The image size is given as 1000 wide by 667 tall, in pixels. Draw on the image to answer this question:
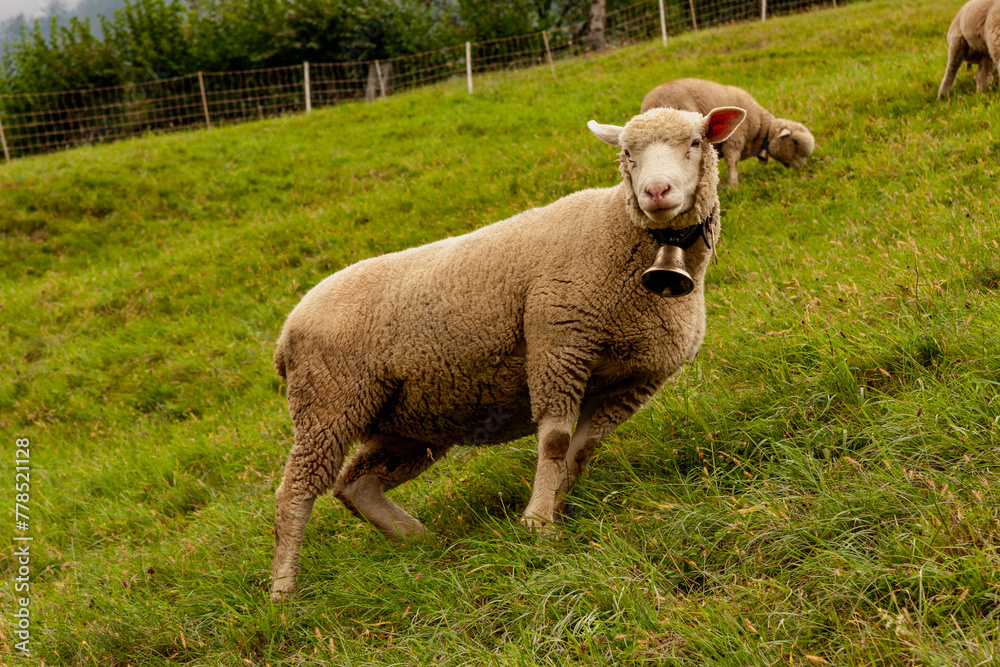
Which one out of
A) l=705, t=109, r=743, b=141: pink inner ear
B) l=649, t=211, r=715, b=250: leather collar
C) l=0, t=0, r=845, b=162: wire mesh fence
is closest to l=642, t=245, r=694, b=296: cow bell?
l=649, t=211, r=715, b=250: leather collar

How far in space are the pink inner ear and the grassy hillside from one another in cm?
124

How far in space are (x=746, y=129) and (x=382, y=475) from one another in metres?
7.46

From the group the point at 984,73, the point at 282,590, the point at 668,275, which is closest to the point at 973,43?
the point at 984,73

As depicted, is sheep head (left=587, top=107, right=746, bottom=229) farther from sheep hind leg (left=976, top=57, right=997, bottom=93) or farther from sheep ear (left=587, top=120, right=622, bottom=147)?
sheep hind leg (left=976, top=57, right=997, bottom=93)

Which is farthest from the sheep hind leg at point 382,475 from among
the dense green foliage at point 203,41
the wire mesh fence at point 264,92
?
the dense green foliage at point 203,41

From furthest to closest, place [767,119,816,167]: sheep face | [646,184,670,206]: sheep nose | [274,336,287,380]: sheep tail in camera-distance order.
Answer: [767,119,816,167]: sheep face, [274,336,287,380]: sheep tail, [646,184,670,206]: sheep nose

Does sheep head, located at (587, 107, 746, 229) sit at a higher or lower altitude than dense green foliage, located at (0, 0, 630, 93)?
lower

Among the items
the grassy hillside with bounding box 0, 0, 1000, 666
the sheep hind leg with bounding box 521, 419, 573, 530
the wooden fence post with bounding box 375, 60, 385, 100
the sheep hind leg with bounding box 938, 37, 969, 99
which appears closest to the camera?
the grassy hillside with bounding box 0, 0, 1000, 666

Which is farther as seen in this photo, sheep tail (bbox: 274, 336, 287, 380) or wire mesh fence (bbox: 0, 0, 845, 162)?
wire mesh fence (bbox: 0, 0, 845, 162)

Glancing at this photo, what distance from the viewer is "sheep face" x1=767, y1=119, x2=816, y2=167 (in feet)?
31.3

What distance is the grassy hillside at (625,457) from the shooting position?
2758 millimetres

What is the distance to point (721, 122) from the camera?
389 centimetres

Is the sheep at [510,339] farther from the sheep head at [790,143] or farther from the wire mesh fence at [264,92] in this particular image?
the wire mesh fence at [264,92]

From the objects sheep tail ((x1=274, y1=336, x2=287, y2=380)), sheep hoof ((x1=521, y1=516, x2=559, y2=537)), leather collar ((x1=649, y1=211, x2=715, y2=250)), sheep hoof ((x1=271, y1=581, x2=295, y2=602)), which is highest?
leather collar ((x1=649, y1=211, x2=715, y2=250))
